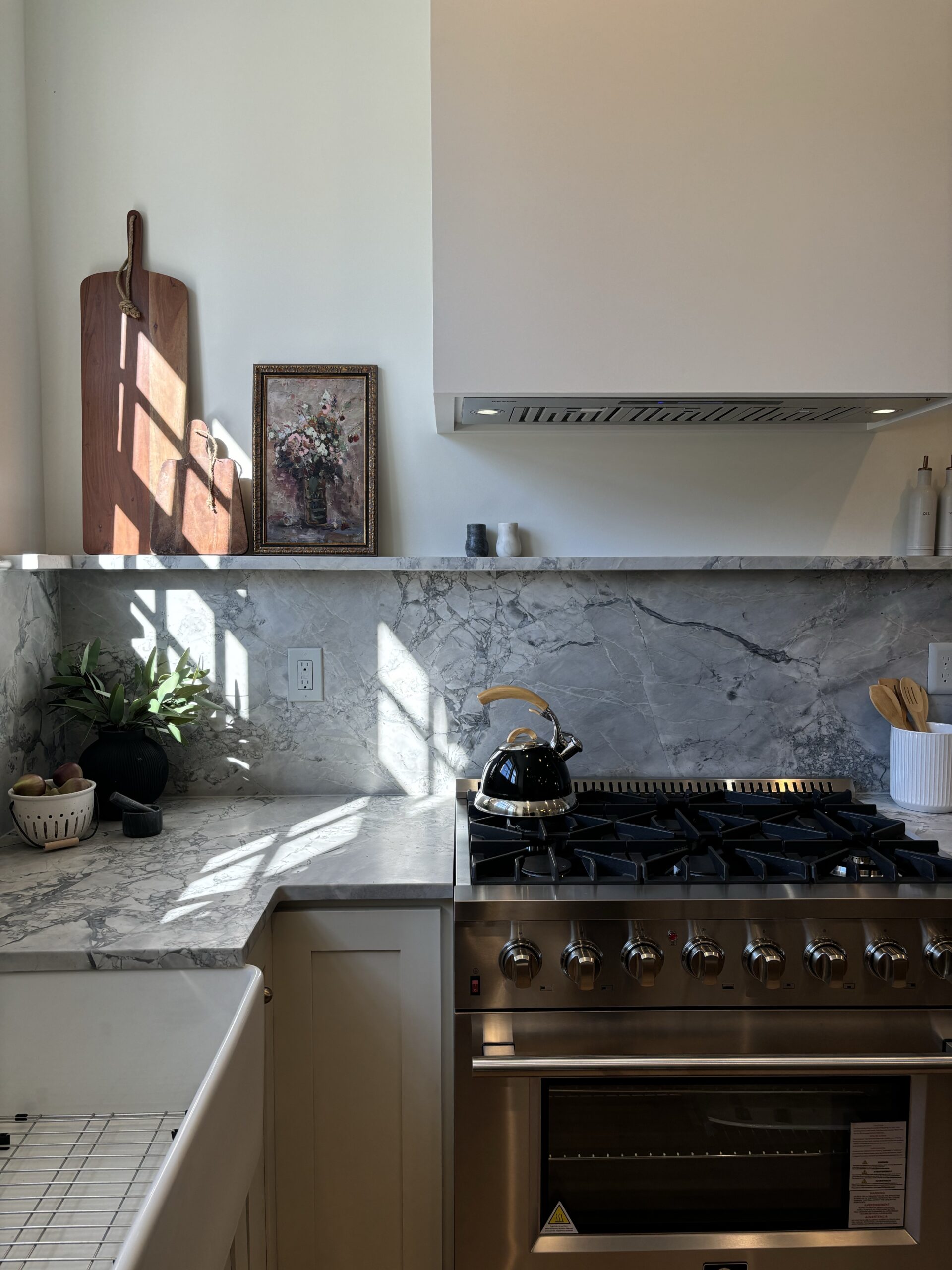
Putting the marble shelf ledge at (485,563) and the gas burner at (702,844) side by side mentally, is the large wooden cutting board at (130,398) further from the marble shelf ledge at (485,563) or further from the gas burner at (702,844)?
the gas burner at (702,844)

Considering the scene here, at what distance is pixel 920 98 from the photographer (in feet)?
4.98

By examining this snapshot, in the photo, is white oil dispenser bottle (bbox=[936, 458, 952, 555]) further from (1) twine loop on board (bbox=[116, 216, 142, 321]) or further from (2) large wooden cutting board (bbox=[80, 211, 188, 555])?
(1) twine loop on board (bbox=[116, 216, 142, 321])

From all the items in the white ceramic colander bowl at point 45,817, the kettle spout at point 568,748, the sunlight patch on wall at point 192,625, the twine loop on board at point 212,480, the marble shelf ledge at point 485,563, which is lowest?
the white ceramic colander bowl at point 45,817

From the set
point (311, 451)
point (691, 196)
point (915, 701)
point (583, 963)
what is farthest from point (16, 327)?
point (915, 701)

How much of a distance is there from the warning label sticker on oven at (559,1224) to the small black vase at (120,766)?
1.10 m

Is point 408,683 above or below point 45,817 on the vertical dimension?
above

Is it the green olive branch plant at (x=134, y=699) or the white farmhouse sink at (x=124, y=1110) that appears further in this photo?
the green olive branch plant at (x=134, y=699)

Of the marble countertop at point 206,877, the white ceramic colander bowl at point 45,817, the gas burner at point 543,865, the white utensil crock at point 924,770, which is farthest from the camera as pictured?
the white utensil crock at point 924,770

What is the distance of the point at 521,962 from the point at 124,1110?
0.57 metres

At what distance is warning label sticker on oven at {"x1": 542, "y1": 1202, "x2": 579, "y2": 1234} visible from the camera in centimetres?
136

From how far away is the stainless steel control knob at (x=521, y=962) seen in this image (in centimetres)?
131

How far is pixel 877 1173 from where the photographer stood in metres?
1.38

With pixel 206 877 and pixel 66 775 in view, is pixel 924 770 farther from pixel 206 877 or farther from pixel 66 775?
pixel 66 775

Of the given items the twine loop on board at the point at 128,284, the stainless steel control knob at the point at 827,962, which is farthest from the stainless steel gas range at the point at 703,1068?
the twine loop on board at the point at 128,284
